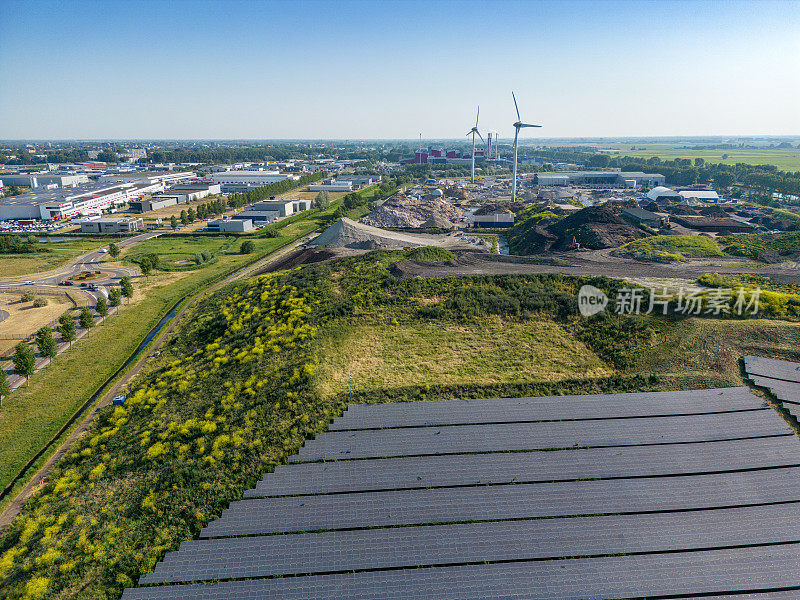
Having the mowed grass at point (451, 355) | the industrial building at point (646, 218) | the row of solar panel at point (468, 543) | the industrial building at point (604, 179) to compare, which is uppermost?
the industrial building at point (604, 179)

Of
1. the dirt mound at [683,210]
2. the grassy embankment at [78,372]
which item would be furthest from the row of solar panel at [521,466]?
the dirt mound at [683,210]

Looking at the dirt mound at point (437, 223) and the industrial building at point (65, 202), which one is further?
the industrial building at point (65, 202)

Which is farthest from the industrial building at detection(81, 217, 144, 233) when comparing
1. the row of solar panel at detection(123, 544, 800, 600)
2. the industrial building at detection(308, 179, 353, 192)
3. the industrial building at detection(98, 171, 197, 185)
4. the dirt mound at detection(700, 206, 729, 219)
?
the dirt mound at detection(700, 206, 729, 219)

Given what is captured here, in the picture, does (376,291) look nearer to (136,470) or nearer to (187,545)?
(136,470)

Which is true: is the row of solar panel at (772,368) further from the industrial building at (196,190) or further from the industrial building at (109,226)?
the industrial building at (196,190)

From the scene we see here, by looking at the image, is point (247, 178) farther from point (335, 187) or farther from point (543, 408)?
point (543, 408)

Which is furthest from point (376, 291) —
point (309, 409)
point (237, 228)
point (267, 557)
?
point (237, 228)

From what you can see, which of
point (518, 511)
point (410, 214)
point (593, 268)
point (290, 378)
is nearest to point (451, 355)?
point (290, 378)
